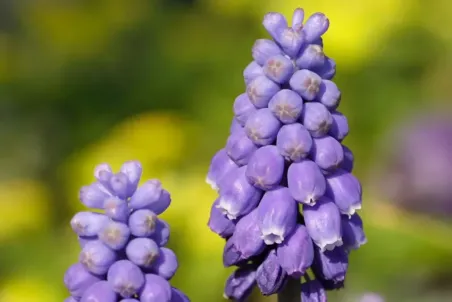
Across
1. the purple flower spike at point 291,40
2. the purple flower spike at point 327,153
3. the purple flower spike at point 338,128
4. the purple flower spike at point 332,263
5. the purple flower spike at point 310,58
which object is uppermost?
the purple flower spike at point 291,40

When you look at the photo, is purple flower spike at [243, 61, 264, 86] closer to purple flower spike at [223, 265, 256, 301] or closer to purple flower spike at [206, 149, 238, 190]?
purple flower spike at [206, 149, 238, 190]

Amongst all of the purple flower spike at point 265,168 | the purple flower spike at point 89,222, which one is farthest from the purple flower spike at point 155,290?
the purple flower spike at point 265,168

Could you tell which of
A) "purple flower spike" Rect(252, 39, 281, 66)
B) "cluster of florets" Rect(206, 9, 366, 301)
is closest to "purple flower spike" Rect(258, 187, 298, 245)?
"cluster of florets" Rect(206, 9, 366, 301)

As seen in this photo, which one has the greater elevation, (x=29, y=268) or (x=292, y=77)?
(x=29, y=268)

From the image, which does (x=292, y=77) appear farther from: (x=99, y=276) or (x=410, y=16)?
(x=410, y=16)

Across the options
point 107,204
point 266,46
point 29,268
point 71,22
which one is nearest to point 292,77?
point 266,46

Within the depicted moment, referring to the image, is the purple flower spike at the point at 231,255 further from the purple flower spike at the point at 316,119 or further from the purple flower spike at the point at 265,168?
the purple flower spike at the point at 316,119

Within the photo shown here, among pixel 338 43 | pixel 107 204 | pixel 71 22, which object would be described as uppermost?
pixel 71 22
